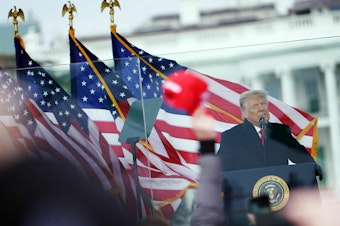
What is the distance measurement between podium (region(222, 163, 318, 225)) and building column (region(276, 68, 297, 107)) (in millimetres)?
245

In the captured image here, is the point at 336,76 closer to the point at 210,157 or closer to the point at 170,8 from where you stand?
the point at 210,157

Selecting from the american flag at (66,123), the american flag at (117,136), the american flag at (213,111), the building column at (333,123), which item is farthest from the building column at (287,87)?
the american flag at (66,123)

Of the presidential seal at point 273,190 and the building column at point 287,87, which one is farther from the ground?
the building column at point 287,87

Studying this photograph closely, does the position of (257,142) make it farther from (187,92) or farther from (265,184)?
(187,92)

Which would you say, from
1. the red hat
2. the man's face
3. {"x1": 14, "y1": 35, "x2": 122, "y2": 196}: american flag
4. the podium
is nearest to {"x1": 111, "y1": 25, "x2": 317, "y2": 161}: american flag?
the man's face

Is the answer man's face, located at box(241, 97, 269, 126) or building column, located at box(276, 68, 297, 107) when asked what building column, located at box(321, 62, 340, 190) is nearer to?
building column, located at box(276, 68, 297, 107)

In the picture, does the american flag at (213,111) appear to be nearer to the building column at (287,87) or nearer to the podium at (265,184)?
the building column at (287,87)

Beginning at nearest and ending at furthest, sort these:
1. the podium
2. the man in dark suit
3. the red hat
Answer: the red hat → the podium → the man in dark suit

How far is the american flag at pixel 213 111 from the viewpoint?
12.6 ft

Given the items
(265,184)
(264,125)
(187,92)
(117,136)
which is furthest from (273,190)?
(187,92)

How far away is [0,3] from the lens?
24.7ft

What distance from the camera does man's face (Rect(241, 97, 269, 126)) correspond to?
3854 mm

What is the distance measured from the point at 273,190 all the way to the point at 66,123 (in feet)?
2.76

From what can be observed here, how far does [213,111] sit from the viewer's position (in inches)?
154
